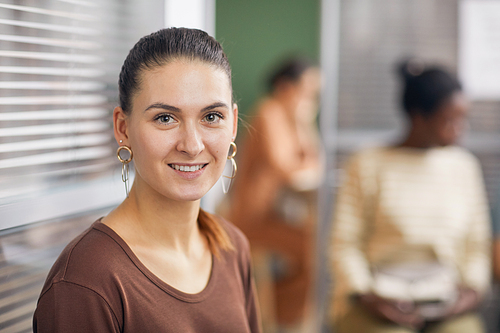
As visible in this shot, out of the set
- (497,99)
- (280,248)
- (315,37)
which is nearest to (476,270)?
(280,248)

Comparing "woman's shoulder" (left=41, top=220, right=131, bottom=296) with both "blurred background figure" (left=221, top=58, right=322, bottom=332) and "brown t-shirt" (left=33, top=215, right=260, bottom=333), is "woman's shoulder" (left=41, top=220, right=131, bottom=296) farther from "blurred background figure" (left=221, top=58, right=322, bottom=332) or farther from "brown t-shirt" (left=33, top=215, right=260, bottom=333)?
"blurred background figure" (left=221, top=58, right=322, bottom=332)

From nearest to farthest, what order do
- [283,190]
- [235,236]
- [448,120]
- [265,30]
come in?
1. [235,236]
2. [448,120]
3. [283,190]
4. [265,30]

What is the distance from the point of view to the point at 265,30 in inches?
113

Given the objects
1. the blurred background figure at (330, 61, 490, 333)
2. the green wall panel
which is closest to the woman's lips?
the blurred background figure at (330, 61, 490, 333)

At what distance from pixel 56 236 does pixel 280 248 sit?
1.76 metres

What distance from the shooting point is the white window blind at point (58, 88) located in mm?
1024

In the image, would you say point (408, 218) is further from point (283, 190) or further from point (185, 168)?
point (185, 168)

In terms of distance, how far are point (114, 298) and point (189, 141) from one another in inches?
11.6

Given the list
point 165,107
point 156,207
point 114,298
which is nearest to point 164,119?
point 165,107

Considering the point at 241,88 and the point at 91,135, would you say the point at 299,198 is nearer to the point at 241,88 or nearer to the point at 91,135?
the point at 241,88

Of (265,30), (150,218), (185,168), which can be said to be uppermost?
(265,30)

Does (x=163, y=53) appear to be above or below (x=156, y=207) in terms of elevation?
above

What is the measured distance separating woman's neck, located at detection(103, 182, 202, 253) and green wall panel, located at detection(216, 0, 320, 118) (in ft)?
6.37

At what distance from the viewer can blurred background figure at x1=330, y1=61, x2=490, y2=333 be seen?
1.87 metres
